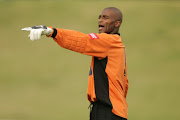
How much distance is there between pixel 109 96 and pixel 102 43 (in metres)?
0.39

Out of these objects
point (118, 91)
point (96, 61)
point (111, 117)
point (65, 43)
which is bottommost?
point (111, 117)

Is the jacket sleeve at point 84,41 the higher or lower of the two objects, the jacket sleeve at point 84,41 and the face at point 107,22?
the lower

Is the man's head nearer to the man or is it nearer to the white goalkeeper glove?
the man

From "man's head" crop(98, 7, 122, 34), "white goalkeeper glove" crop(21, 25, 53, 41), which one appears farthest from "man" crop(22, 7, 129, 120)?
"white goalkeeper glove" crop(21, 25, 53, 41)

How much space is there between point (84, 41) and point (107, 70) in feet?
0.97

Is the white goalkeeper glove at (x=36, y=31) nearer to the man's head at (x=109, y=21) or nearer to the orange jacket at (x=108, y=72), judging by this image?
the orange jacket at (x=108, y=72)

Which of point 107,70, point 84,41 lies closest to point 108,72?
point 107,70

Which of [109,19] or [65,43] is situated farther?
[109,19]

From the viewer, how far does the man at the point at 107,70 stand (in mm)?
2316

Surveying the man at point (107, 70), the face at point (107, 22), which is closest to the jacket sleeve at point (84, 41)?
the man at point (107, 70)

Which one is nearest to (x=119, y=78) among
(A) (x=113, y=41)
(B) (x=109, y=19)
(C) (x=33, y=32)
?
(A) (x=113, y=41)

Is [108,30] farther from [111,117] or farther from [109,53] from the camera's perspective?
[111,117]

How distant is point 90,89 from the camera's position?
2.50 metres

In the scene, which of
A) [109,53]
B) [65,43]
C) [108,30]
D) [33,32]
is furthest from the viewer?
[108,30]
